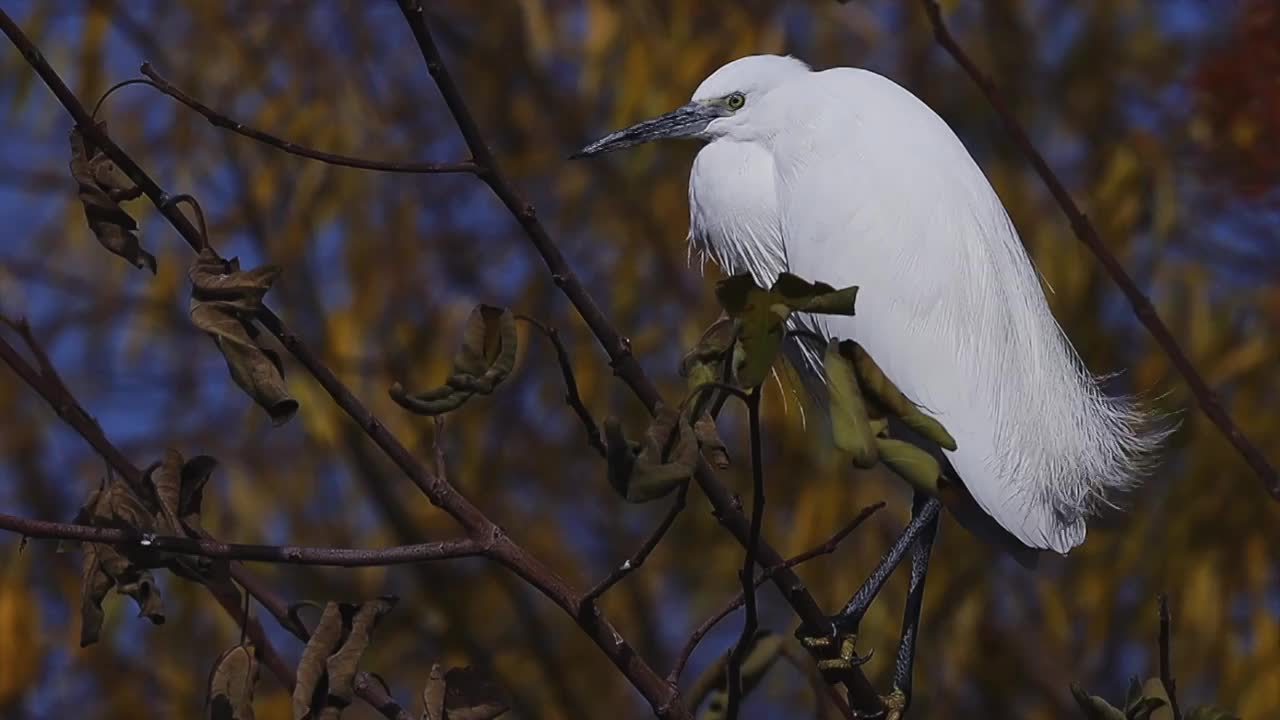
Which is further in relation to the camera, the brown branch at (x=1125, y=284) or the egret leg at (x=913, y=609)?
the egret leg at (x=913, y=609)

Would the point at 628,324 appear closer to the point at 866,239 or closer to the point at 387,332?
the point at 387,332

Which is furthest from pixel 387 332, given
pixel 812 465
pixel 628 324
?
pixel 812 465

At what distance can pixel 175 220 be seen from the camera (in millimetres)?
1043

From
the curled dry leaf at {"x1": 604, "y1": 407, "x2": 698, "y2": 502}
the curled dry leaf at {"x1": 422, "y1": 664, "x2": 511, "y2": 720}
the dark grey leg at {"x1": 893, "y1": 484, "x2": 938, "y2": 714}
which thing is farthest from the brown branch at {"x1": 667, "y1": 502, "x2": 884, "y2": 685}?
the dark grey leg at {"x1": 893, "y1": 484, "x2": 938, "y2": 714}

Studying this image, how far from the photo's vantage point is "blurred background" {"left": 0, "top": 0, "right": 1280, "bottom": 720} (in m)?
2.78

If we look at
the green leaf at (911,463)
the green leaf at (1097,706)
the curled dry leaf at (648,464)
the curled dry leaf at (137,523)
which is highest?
the curled dry leaf at (137,523)

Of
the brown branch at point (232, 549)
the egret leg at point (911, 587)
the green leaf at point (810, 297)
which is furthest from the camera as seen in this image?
the egret leg at point (911, 587)

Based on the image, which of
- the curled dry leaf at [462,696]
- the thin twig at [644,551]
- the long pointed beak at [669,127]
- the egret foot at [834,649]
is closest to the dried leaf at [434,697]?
the curled dry leaf at [462,696]

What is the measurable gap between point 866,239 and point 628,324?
114cm

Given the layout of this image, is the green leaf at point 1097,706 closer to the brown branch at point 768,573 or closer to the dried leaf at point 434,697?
the brown branch at point 768,573

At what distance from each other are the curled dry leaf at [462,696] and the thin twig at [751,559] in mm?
167

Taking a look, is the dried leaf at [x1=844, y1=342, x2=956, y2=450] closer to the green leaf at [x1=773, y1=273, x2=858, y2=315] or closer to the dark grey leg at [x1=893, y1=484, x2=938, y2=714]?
the green leaf at [x1=773, y1=273, x2=858, y2=315]

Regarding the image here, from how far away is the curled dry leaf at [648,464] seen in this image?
2.95 ft

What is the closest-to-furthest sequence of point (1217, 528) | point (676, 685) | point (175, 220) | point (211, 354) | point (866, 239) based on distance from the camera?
point (175, 220)
point (676, 685)
point (866, 239)
point (1217, 528)
point (211, 354)
